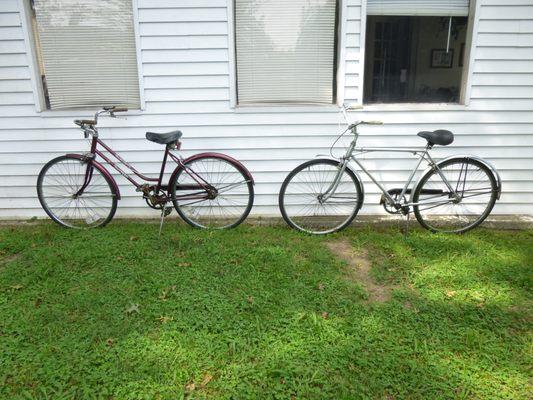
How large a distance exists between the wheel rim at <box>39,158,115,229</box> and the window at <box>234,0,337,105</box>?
5.71ft

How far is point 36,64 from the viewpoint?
4.19 metres

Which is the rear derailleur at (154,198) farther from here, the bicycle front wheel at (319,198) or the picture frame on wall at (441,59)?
the picture frame on wall at (441,59)

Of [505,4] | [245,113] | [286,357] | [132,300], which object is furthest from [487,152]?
[132,300]

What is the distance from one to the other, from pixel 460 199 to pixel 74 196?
3.79 meters

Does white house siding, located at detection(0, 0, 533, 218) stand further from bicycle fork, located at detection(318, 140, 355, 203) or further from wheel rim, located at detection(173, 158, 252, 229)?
bicycle fork, located at detection(318, 140, 355, 203)

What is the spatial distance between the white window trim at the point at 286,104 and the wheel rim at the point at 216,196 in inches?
24.9

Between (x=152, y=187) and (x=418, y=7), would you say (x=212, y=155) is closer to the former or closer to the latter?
(x=152, y=187)

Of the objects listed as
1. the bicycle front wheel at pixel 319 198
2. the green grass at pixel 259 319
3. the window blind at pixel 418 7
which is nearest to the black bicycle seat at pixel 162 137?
the green grass at pixel 259 319

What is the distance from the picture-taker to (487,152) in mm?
4387

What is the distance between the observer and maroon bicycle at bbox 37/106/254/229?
4.07 metres

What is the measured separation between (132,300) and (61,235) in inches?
61.8

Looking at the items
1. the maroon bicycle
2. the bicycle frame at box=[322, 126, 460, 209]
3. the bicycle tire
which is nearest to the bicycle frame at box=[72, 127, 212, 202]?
the maroon bicycle

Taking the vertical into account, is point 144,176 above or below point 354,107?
below

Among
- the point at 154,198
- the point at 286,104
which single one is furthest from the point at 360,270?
the point at 154,198
